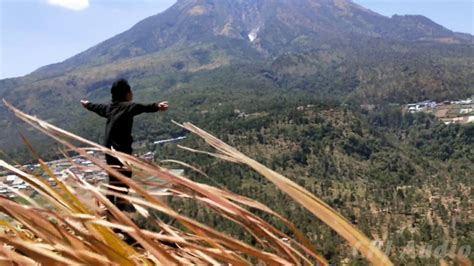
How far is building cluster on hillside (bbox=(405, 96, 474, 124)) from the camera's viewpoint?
9150 cm

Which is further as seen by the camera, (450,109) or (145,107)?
(450,109)

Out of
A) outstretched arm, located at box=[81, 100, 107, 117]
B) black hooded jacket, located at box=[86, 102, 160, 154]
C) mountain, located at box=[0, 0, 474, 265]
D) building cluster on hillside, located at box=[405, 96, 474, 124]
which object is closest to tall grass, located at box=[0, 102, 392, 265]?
mountain, located at box=[0, 0, 474, 265]

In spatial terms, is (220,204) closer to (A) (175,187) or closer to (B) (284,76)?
(A) (175,187)

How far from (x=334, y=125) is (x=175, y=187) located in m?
83.3

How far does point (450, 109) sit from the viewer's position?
10169 cm

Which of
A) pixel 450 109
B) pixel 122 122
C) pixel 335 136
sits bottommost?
pixel 450 109

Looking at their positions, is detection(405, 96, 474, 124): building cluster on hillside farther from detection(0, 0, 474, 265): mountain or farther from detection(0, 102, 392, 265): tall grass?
detection(0, 102, 392, 265): tall grass

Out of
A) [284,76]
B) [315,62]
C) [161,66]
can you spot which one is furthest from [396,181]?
[161,66]

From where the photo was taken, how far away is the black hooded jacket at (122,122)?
8.36 feet

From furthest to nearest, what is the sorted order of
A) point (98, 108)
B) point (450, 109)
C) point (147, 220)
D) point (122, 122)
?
point (450, 109), point (98, 108), point (122, 122), point (147, 220)

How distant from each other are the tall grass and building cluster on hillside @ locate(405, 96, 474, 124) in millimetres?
93369

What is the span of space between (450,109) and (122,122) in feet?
355

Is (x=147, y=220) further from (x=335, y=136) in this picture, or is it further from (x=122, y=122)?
(x=335, y=136)

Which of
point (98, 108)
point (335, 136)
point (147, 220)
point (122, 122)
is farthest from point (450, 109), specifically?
point (147, 220)
